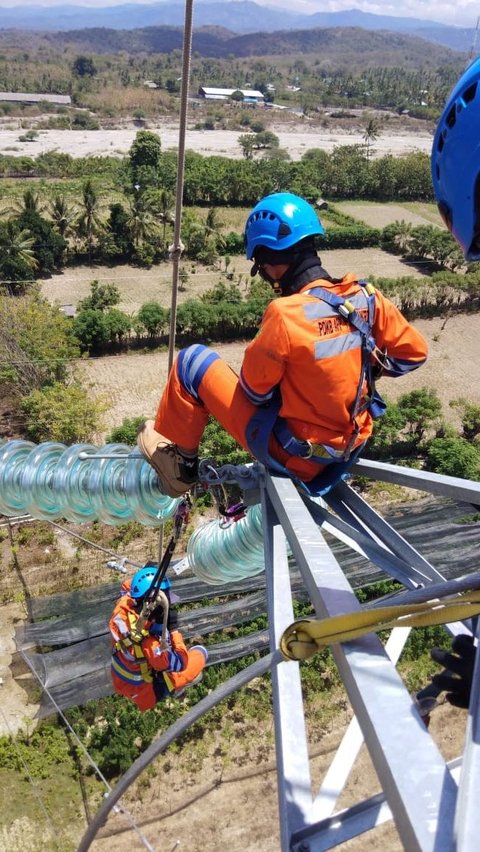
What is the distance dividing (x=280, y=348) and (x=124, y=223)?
22.7m

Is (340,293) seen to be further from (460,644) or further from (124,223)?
(124,223)

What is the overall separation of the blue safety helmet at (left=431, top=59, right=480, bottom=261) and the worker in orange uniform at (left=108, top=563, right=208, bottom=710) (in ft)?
10.6


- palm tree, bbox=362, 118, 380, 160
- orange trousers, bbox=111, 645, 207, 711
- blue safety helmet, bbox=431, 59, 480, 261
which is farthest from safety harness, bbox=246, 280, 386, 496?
palm tree, bbox=362, 118, 380, 160

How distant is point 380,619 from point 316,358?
1301mm

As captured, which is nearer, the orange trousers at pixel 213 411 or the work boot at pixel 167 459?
the orange trousers at pixel 213 411

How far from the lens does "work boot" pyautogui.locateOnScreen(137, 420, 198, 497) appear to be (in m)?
3.10

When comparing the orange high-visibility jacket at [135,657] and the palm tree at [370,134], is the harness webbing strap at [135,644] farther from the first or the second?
the palm tree at [370,134]

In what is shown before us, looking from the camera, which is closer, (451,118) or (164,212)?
(451,118)

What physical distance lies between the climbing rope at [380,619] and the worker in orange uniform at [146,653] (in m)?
2.91

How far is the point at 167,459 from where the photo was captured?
3.10m

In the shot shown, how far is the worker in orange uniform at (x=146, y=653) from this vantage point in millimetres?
4488

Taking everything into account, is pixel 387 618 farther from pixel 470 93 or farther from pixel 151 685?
pixel 151 685

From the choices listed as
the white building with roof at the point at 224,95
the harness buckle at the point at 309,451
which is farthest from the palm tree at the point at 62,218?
the white building with roof at the point at 224,95

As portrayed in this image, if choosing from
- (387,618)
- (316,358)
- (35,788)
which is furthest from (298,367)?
(35,788)
